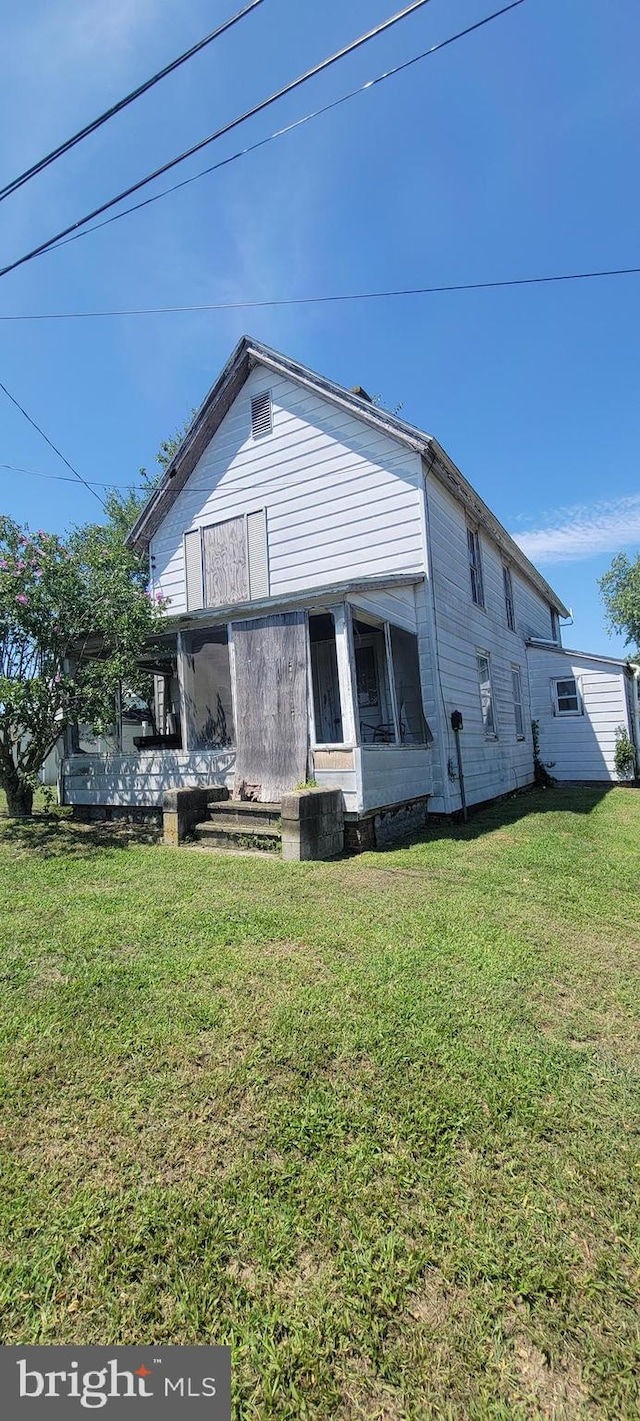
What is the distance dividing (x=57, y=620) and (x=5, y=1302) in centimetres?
723

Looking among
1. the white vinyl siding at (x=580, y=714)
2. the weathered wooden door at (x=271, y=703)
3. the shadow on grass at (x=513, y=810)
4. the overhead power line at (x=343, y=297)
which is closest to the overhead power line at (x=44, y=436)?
the overhead power line at (x=343, y=297)

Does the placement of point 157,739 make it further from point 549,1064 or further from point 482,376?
point 482,376

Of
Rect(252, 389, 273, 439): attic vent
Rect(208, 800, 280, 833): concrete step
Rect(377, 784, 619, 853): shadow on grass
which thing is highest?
Rect(252, 389, 273, 439): attic vent

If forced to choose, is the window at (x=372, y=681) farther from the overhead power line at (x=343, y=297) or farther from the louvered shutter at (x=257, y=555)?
the overhead power line at (x=343, y=297)

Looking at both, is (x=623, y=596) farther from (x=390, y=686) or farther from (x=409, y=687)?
(x=390, y=686)

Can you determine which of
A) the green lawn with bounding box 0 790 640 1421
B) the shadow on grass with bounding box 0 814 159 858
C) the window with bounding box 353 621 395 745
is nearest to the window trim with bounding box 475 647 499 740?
the window with bounding box 353 621 395 745

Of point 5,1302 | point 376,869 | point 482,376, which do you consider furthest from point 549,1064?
point 482,376

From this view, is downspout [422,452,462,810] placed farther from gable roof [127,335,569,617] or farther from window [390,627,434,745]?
gable roof [127,335,569,617]

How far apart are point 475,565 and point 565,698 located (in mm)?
5396

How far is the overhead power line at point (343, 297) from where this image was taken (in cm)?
652

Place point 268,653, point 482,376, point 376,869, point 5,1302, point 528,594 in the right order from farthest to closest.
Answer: point 528,594 < point 482,376 < point 268,653 < point 376,869 < point 5,1302

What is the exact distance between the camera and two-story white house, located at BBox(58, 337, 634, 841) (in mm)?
7363

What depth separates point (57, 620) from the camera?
25.1ft

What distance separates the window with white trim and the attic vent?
5.93 metres
